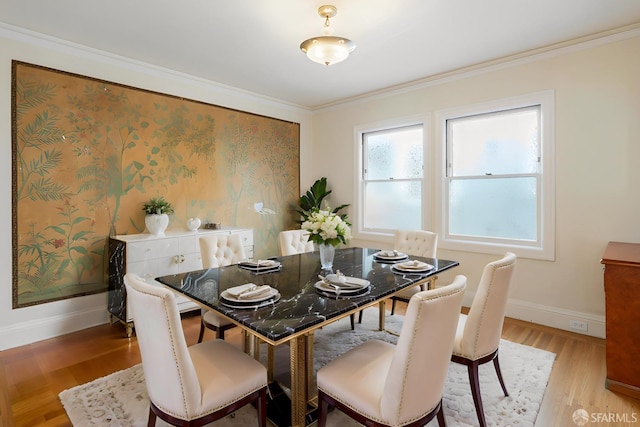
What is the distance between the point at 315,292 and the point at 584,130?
10.2ft

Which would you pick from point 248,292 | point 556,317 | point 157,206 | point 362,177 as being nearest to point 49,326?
point 157,206

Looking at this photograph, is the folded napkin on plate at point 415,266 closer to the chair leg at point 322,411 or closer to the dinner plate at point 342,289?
the dinner plate at point 342,289

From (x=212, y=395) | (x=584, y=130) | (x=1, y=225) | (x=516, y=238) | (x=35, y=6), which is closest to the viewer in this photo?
(x=212, y=395)

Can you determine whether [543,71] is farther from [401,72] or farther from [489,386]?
[489,386]

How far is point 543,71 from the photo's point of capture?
3.39 m

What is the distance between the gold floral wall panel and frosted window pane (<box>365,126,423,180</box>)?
6.00 ft

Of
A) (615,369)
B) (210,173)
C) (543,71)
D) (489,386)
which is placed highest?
(543,71)

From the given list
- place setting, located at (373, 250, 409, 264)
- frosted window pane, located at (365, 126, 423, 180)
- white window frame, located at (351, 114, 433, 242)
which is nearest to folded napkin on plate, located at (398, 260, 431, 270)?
place setting, located at (373, 250, 409, 264)

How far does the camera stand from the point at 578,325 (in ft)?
10.6

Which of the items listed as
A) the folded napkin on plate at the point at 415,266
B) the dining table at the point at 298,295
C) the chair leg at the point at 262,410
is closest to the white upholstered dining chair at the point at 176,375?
the chair leg at the point at 262,410

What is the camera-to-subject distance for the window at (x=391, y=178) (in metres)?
4.50

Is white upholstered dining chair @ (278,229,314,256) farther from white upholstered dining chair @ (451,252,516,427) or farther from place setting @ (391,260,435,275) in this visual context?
white upholstered dining chair @ (451,252,516,427)

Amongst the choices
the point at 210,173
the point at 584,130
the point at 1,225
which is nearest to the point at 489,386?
the point at 584,130

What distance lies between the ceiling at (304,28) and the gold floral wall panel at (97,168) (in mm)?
517
